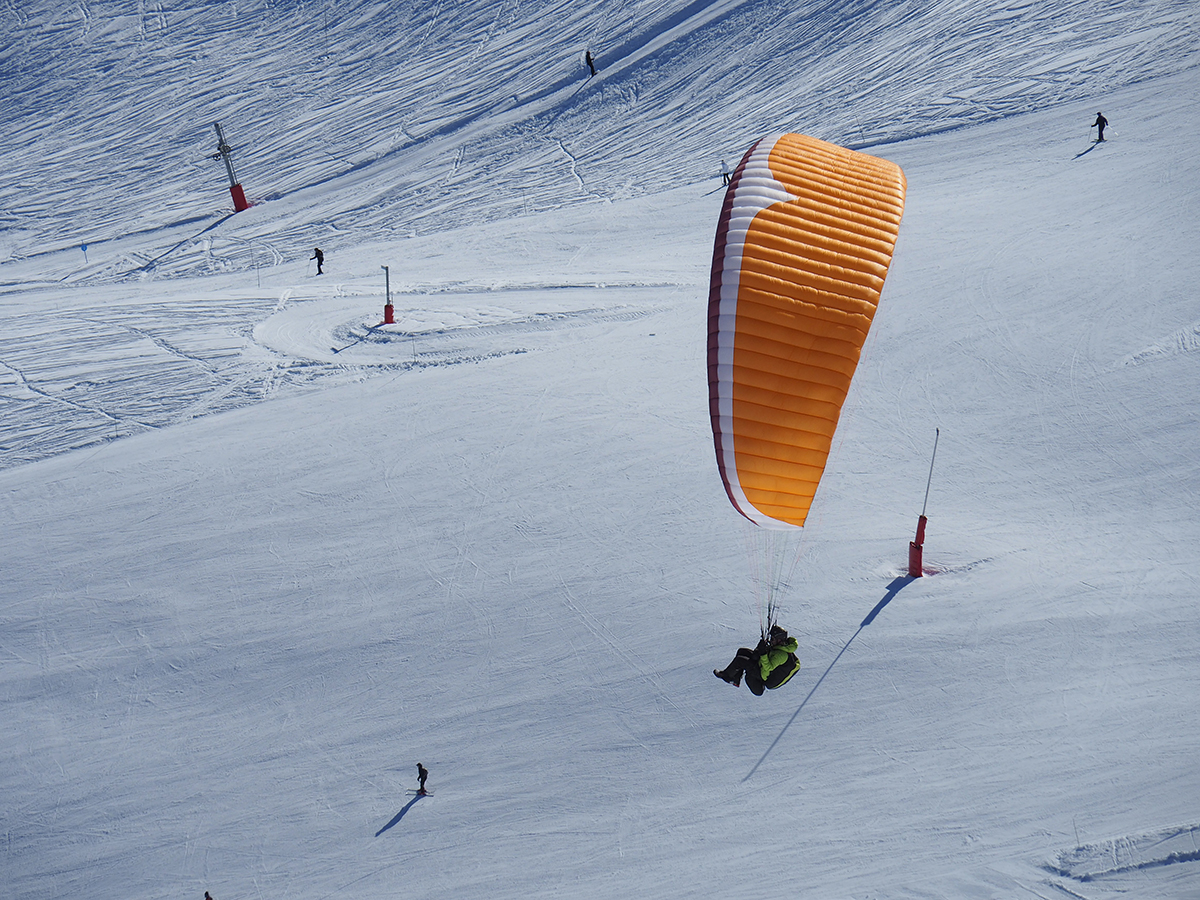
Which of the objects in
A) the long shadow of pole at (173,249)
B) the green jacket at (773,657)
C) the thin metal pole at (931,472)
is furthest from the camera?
the long shadow of pole at (173,249)

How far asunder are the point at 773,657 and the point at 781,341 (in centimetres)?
273

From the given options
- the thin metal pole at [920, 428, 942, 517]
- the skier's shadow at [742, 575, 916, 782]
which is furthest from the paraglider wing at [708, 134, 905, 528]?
the thin metal pole at [920, 428, 942, 517]

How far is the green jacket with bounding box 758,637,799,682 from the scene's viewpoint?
8531 mm

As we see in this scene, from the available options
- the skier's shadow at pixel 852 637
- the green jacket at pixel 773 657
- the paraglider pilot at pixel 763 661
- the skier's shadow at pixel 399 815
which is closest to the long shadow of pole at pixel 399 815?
the skier's shadow at pixel 399 815

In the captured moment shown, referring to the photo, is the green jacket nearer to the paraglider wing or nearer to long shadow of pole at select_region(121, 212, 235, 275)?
the paraglider wing

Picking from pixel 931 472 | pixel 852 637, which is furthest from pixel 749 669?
pixel 931 472

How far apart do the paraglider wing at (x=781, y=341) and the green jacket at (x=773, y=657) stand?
122cm

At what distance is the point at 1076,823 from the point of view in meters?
9.00

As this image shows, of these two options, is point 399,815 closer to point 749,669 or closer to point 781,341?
point 749,669

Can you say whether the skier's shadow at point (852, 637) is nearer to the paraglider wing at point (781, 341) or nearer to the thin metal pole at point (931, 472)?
the thin metal pole at point (931, 472)

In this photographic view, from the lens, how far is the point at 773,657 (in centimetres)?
861

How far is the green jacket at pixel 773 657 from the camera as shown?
8531 mm

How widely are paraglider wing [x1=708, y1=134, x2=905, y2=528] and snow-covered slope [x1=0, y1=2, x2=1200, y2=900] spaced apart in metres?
3.61

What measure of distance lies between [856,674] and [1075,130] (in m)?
14.7
